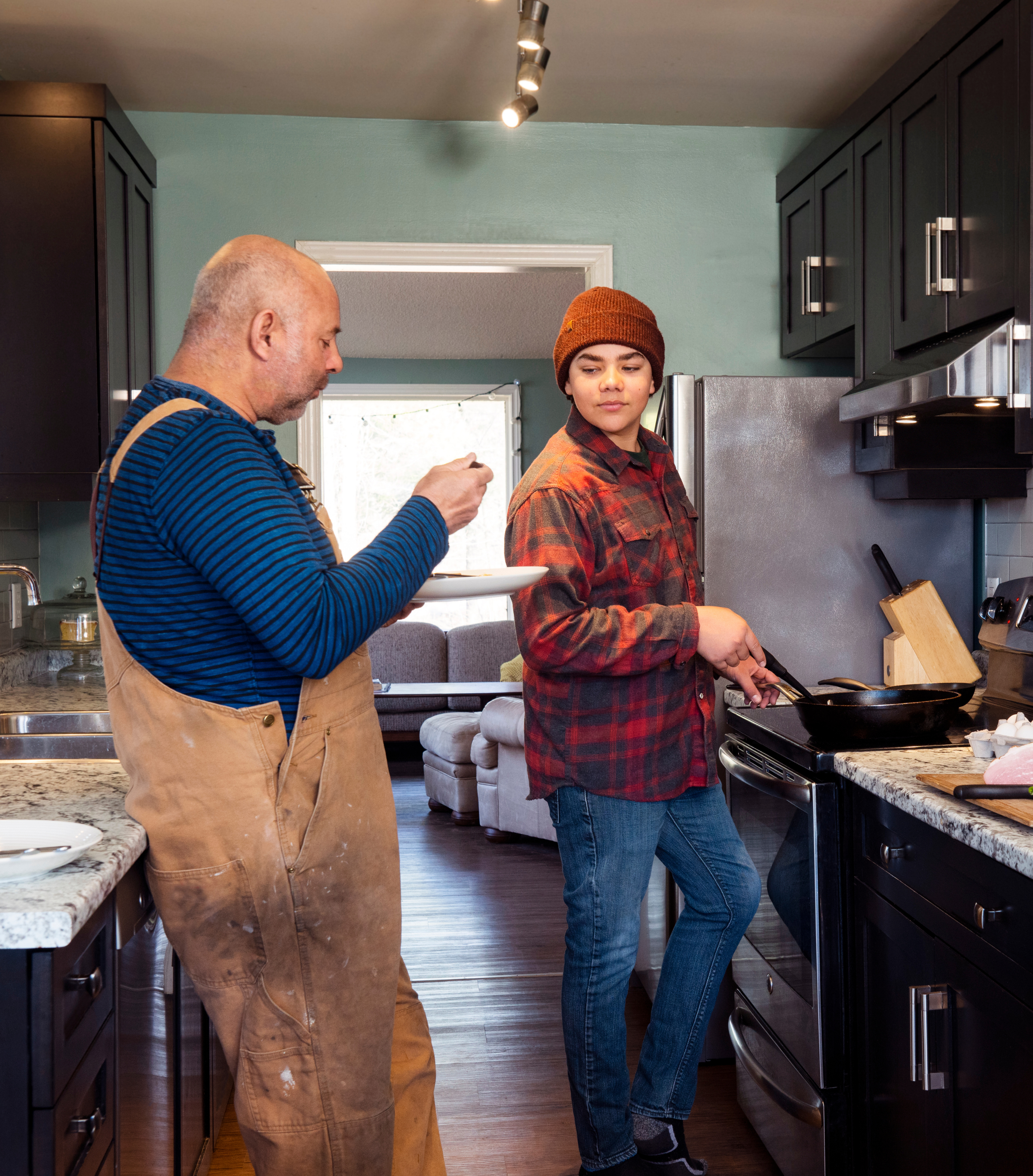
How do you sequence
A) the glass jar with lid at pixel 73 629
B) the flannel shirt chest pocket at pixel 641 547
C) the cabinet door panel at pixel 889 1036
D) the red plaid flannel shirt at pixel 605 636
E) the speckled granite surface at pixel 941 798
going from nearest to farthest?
the speckled granite surface at pixel 941 798 → the cabinet door panel at pixel 889 1036 → the red plaid flannel shirt at pixel 605 636 → the flannel shirt chest pocket at pixel 641 547 → the glass jar with lid at pixel 73 629

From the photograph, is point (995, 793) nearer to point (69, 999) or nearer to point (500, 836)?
point (69, 999)

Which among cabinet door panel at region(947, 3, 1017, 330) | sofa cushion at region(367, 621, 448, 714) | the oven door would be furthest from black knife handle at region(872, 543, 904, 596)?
sofa cushion at region(367, 621, 448, 714)

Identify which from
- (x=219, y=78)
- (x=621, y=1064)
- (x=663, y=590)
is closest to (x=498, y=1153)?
(x=621, y=1064)

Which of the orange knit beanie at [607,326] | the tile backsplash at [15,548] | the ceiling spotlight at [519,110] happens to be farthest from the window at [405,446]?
the orange knit beanie at [607,326]

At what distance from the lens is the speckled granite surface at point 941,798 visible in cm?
130

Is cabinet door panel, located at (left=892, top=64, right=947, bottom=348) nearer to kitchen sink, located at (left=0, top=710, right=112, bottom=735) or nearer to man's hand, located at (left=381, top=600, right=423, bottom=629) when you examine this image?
man's hand, located at (left=381, top=600, right=423, bottom=629)

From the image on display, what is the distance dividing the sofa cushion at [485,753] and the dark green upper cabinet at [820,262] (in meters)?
2.22

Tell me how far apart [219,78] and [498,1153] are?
2789 mm

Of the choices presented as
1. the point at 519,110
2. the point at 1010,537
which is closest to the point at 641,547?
the point at 519,110

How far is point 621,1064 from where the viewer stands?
1816 millimetres

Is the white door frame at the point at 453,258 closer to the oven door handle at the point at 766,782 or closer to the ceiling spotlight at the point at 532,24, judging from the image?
the ceiling spotlight at the point at 532,24

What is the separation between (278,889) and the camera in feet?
4.06

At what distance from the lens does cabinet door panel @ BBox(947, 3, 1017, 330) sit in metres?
2.05

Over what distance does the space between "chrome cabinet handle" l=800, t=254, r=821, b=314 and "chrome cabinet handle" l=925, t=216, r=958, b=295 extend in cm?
65
